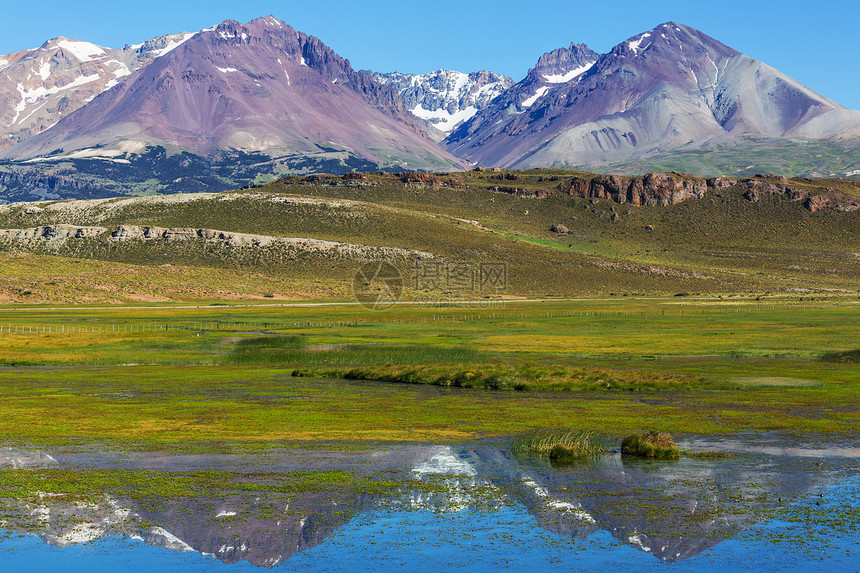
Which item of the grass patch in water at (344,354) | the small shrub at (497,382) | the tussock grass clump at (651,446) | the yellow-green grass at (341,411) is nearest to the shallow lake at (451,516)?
the tussock grass clump at (651,446)

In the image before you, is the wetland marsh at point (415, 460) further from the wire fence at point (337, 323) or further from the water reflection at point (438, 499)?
the wire fence at point (337, 323)

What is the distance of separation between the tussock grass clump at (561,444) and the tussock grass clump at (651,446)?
0.87 m

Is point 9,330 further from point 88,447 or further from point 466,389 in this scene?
point 88,447

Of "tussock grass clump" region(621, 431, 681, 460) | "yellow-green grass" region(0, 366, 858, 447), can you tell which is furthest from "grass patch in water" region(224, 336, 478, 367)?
"tussock grass clump" region(621, 431, 681, 460)

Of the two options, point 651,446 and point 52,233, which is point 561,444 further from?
point 52,233

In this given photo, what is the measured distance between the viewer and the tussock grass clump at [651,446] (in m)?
28.5

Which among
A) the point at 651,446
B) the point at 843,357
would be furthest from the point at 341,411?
the point at 843,357

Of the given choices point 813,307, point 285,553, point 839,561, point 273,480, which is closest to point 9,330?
point 273,480

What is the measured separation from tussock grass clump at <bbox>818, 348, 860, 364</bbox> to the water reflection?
111 ft

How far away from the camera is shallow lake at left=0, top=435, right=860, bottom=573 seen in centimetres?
1877

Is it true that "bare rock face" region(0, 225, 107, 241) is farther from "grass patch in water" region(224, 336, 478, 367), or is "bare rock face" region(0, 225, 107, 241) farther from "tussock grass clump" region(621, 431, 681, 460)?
"tussock grass clump" region(621, 431, 681, 460)

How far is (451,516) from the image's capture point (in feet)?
71.9

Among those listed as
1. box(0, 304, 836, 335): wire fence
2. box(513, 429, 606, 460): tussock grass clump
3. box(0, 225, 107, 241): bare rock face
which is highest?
box(0, 225, 107, 241): bare rock face

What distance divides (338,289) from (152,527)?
Answer: 138m
